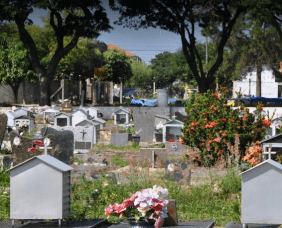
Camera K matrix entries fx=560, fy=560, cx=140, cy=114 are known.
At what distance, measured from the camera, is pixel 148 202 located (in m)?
4.87

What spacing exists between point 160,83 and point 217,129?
67.7m

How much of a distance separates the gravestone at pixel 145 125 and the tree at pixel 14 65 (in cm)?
2467

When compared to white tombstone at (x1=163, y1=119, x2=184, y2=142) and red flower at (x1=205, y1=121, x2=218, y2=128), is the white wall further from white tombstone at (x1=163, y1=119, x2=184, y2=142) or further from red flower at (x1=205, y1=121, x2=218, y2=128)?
red flower at (x1=205, y1=121, x2=218, y2=128)

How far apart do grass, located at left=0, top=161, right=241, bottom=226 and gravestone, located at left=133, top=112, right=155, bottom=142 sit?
8.14 metres

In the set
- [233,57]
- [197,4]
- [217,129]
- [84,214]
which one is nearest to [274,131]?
[217,129]

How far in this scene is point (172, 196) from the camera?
7586mm

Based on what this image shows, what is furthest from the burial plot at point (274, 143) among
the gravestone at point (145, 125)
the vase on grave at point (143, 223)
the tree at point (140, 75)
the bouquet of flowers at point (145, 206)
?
the tree at point (140, 75)

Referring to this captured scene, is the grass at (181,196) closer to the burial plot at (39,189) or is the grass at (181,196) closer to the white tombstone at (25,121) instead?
the burial plot at (39,189)

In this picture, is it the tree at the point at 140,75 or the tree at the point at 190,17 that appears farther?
the tree at the point at 140,75

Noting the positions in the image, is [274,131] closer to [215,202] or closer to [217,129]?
[217,129]

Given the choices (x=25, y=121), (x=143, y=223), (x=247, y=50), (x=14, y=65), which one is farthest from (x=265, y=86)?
(x=143, y=223)

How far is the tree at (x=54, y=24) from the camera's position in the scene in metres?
29.8

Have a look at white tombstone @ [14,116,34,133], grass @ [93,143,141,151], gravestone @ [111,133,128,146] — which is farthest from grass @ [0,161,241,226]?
white tombstone @ [14,116,34,133]

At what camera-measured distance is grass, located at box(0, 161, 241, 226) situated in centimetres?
675
